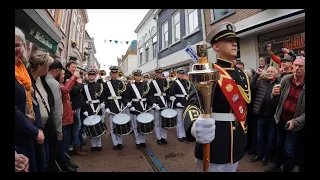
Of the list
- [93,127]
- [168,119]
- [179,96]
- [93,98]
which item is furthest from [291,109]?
[93,98]

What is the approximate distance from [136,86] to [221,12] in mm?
5612

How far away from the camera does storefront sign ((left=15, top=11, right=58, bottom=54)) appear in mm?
5512

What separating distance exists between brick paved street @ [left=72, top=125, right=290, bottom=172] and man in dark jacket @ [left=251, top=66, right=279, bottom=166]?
24cm

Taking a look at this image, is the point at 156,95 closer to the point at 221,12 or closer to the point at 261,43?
the point at 261,43

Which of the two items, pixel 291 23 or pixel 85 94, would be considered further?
pixel 291 23

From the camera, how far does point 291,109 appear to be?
2727mm

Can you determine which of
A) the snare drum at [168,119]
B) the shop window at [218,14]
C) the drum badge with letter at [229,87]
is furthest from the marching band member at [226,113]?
the shop window at [218,14]

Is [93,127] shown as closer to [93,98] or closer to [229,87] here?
[93,98]

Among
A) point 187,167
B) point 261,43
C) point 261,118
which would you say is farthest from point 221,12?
point 187,167

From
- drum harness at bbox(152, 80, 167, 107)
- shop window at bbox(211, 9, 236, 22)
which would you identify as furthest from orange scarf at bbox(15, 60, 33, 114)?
shop window at bbox(211, 9, 236, 22)

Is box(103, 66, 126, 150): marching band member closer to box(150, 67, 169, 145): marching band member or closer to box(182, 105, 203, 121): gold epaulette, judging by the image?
box(150, 67, 169, 145): marching band member

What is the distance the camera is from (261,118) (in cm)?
349

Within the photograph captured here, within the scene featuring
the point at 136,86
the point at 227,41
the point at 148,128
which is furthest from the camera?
the point at 136,86
